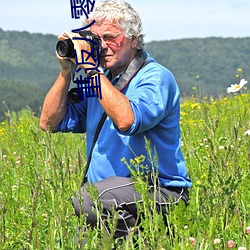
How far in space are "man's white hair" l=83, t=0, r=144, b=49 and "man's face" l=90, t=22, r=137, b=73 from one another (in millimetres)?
27

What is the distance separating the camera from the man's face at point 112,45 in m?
3.58

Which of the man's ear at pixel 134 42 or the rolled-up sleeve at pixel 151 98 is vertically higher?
the man's ear at pixel 134 42

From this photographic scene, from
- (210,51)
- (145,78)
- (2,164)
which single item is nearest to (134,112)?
(145,78)

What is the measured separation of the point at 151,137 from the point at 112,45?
508mm

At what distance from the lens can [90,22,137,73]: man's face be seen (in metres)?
3.58

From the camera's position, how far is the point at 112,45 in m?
3.59

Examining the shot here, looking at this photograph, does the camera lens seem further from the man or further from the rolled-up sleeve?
the rolled-up sleeve

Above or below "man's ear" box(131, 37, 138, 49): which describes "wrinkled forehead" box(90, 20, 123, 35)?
above

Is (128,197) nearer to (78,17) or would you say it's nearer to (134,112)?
(134,112)

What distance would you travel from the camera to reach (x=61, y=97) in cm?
388

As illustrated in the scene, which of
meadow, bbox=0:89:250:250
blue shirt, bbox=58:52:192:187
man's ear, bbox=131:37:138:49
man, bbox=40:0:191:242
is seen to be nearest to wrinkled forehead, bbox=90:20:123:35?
man, bbox=40:0:191:242

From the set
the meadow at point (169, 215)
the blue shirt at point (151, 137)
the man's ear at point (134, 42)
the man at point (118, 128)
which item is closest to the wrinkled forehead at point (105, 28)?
the man at point (118, 128)

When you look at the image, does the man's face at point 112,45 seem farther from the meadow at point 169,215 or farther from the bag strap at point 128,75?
the meadow at point 169,215

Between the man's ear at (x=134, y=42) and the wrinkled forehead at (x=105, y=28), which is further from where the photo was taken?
the man's ear at (x=134, y=42)
